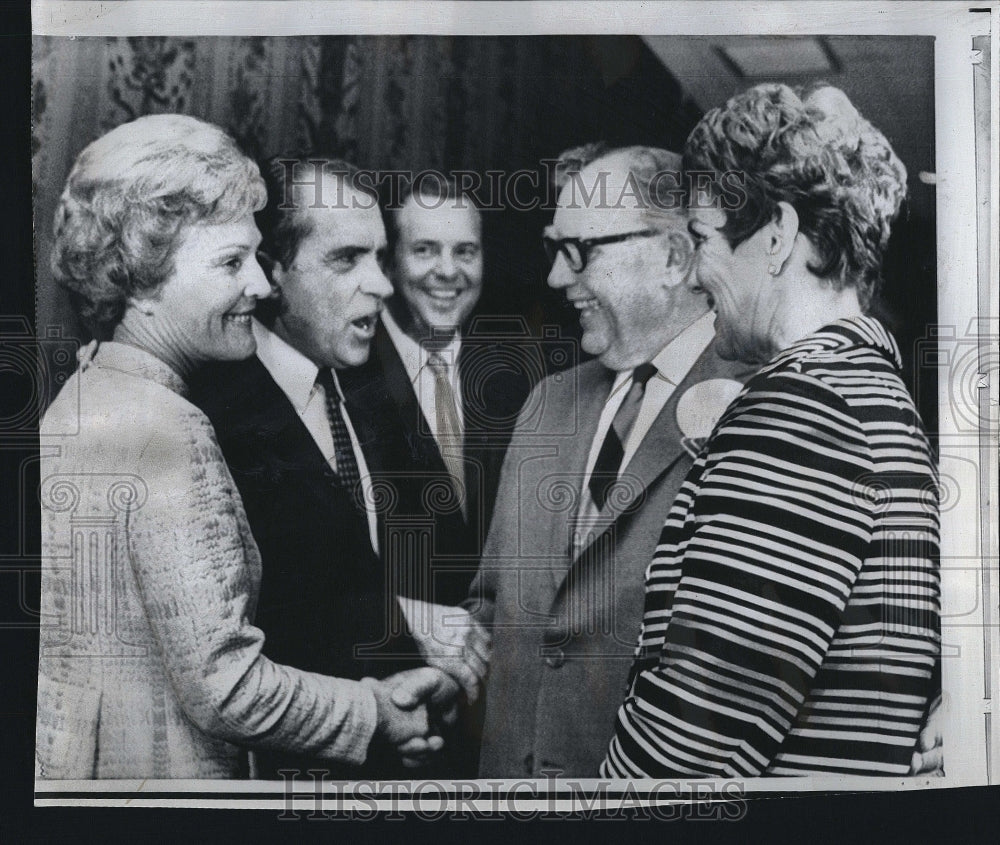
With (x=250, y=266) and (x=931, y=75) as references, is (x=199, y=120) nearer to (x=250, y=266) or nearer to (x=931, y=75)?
(x=250, y=266)

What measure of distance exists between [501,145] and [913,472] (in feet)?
3.03

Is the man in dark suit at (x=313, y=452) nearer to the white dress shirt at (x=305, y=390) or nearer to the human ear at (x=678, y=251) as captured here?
the white dress shirt at (x=305, y=390)

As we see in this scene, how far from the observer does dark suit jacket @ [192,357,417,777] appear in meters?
1.30

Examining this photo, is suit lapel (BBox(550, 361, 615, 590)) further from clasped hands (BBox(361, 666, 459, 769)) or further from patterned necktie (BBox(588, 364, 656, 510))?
clasped hands (BBox(361, 666, 459, 769))

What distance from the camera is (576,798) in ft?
4.34

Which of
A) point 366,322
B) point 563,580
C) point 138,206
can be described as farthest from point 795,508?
point 138,206

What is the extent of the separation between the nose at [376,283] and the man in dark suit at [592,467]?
11.6 inches

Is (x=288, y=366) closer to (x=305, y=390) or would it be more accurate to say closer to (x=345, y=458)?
(x=305, y=390)

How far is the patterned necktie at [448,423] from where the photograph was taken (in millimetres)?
1312

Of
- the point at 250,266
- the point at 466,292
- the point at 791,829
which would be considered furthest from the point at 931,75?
the point at 791,829

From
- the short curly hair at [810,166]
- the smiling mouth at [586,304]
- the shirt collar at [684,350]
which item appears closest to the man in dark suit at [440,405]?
the smiling mouth at [586,304]

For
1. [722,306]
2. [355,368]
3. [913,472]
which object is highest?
[722,306]

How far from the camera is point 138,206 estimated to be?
4.27ft

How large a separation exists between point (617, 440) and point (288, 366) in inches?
23.2
